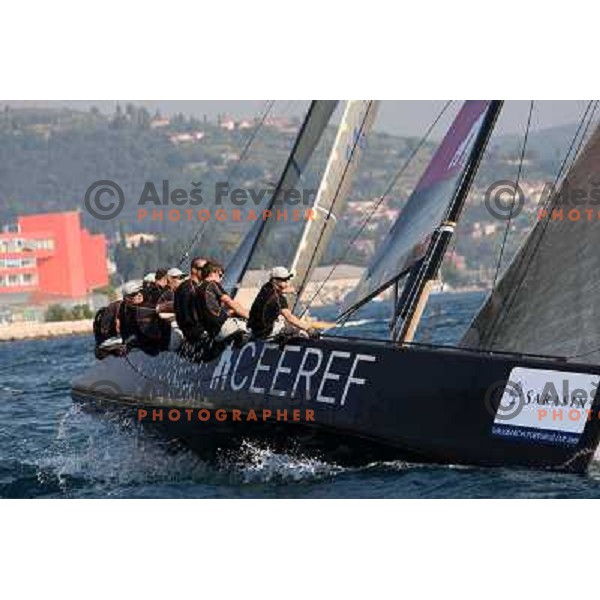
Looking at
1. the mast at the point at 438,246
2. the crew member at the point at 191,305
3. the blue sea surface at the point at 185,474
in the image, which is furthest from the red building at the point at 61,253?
the mast at the point at 438,246

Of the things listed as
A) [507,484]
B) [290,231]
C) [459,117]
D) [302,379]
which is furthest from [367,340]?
[290,231]

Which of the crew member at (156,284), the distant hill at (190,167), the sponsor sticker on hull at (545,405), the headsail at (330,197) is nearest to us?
the sponsor sticker on hull at (545,405)

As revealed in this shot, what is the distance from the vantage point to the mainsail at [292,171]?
13.3 meters

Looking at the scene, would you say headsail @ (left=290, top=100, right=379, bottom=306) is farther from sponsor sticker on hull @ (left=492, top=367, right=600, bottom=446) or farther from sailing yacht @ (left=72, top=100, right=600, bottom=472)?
sponsor sticker on hull @ (left=492, top=367, right=600, bottom=446)

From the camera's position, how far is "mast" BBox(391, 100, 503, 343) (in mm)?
10484

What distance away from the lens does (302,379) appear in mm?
10047

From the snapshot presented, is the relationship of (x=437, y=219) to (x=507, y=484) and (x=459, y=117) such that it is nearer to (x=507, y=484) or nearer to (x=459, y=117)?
(x=459, y=117)

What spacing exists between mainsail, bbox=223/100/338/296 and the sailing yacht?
62.1 inches

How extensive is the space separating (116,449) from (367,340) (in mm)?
2776

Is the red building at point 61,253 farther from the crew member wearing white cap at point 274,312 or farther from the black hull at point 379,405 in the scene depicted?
the crew member wearing white cap at point 274,312

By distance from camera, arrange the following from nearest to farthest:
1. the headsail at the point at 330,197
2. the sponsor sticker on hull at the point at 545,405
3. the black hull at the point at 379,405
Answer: the sponsor sticker on hull at the point at 545,405
the black hull at the point at 379,405
the headsail at the point at 330,197

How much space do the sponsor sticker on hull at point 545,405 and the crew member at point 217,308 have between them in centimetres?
192

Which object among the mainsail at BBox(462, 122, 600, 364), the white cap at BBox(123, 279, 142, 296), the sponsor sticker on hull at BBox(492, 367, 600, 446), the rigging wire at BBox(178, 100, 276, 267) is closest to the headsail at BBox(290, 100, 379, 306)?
the rigging wire at BBox(178, 100, 276, 267)

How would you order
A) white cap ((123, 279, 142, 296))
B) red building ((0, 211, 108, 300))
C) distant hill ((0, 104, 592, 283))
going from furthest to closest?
1. red building ((0, 211, 108, 300))
2. distant hill ((0, 104, 592, 283))
3. white cap ((123, 279, 142, 296))
